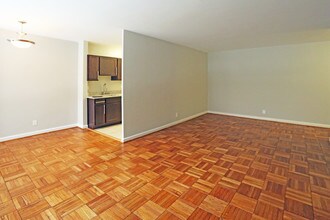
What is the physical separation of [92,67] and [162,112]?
2232 millimetres

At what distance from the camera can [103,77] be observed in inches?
217

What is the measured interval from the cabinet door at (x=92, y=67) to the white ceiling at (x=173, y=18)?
0.74m

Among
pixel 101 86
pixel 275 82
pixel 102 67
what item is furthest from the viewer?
pixel 275 82

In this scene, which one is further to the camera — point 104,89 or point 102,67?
point 104,89

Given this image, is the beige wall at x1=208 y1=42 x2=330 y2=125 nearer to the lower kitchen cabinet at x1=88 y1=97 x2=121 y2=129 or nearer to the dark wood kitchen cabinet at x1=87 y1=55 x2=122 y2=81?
the dark wood kitchen cabinet at x1=87 y1=55 x2=122 y2=81

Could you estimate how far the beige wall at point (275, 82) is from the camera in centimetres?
495

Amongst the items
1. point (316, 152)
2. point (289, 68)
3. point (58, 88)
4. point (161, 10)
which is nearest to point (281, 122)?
point (289, 68)

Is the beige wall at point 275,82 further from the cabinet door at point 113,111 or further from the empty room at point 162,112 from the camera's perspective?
the cabinet door at point 113,111

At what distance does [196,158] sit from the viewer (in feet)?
9.97

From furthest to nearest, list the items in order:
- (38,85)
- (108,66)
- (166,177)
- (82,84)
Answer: (108,66)
(82,84)
(38,85)
(166,177)

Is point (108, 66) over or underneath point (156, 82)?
over

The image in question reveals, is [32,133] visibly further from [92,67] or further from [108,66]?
[108,66]

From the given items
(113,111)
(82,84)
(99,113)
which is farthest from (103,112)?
(82,84)

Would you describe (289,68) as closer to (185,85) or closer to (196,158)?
(185,85)
